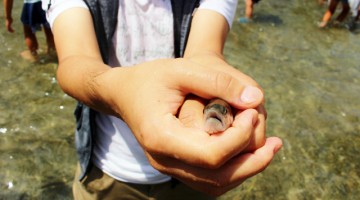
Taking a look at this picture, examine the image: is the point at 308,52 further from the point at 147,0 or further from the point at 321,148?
the point at 147,0

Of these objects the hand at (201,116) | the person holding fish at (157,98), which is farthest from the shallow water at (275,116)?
the hand at (201,116)

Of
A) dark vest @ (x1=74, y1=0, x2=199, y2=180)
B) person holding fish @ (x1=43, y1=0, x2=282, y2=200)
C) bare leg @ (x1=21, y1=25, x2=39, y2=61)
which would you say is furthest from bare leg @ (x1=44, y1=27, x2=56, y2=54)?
dark vest @ (x1=74, y1=0, x2=199, y2=180)

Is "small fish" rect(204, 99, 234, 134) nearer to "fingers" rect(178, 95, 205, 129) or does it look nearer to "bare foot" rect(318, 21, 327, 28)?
"fingers" rect(178, 95, 205, 129)

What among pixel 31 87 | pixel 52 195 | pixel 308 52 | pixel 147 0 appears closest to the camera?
pixel 147 0

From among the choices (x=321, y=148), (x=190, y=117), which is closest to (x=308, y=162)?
(x=321, y=148)

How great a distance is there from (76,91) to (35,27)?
14.4 ft

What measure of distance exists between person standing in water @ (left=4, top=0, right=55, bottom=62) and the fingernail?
4.78 m

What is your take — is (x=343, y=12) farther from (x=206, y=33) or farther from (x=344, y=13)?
(x=206, y=33)

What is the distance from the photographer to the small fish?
123 cm

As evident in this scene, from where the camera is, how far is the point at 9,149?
427 cm

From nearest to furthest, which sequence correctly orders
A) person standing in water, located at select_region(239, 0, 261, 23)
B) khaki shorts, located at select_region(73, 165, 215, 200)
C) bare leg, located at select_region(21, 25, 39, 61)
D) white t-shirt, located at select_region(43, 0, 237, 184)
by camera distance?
white t-shirt, located at select_region(43, 0, 237, 184)
khaki shorts, located at select_region(73, 165, 215, 200)
bare leg, located at select_region(21, 25, 39, 61)
person standing in water, located at select_region(239, 0, 261, 23)

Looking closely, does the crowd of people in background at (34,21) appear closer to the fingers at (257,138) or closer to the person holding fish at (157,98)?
the person holding fish at (157,98)

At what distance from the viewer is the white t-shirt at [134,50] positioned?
202 cm

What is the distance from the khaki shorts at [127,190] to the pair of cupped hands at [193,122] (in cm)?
96
